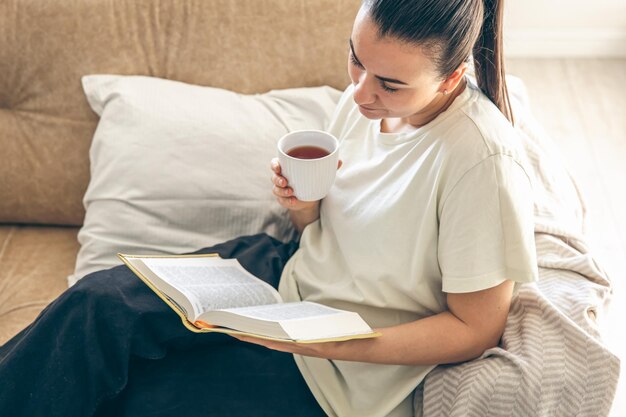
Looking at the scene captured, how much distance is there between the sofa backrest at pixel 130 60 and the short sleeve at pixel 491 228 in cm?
70

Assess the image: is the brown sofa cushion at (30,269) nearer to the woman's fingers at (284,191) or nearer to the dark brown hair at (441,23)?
the woman's fingers at (284,191)

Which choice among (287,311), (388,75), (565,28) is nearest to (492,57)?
(388,75)

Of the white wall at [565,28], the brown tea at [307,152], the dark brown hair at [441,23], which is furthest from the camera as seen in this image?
the white wall at [565,28]

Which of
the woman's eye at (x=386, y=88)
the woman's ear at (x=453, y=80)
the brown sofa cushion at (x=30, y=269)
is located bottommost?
the brown sofa cushion at (x=30, y=269)

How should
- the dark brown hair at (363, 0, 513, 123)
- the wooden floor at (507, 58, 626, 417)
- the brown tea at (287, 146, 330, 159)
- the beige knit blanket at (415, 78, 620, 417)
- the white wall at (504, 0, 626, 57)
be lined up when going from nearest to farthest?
the dark brown hair at (363, 0, 513, 123), the beige knit blanket at (415, 78, 620, 417), the brown tea at (287, 146, 330, 159), the wooden floor at (507, 58, 626, 417), the white wall at (504, 0, 626, 57)

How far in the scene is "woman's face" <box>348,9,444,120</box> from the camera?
44.5 inches

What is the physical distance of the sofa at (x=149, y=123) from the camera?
163 cm

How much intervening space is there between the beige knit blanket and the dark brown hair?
44 centimetres

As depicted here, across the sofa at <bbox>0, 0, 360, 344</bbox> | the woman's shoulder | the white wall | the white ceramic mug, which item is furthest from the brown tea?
the white wall

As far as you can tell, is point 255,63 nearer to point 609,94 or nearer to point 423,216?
point 423,216

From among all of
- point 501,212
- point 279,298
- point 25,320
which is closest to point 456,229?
point 501,212

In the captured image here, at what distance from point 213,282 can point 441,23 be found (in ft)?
1.95

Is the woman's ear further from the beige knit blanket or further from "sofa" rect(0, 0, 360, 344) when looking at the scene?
"sofa" rect(0, 0, 360, 344)

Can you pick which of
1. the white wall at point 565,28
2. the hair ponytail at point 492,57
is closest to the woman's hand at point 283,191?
the hair ponytail at point 492,57
